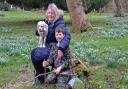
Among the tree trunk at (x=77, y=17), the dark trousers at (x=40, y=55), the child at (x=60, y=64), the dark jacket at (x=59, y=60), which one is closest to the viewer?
the child at (x=60, y=64)

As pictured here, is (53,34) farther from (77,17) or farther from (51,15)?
(77,17)

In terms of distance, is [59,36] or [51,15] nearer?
[59,36]

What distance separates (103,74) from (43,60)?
2.14m

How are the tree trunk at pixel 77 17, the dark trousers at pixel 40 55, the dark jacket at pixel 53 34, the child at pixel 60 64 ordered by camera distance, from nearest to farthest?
the dark jacket at pixel 53 34, the child at pixel 60 64, the dark trousers at pixel 40 55, the tree trunk at pixel 77 17

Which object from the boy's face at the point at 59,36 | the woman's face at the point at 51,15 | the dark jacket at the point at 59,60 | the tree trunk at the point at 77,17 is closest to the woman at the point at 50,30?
the woman's face at the point at 51,15

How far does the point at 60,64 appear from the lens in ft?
27.9

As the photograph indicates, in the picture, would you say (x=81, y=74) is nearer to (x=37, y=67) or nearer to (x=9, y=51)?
(x=37, y=67)

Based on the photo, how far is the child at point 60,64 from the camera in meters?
8.31

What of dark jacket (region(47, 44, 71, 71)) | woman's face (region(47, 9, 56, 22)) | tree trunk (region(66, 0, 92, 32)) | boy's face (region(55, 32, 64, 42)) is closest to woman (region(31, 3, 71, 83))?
woman's face (region(47, 9, 56, 22))

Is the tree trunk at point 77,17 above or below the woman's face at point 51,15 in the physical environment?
below

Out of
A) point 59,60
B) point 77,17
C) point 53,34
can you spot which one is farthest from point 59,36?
point 77,17

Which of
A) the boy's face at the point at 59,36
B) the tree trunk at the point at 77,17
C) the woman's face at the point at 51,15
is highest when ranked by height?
the woman's face at the point at 51,15

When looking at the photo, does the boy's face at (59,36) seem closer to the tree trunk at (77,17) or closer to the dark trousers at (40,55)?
the dark trousers at (40,55)

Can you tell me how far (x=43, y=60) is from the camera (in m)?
8.65
